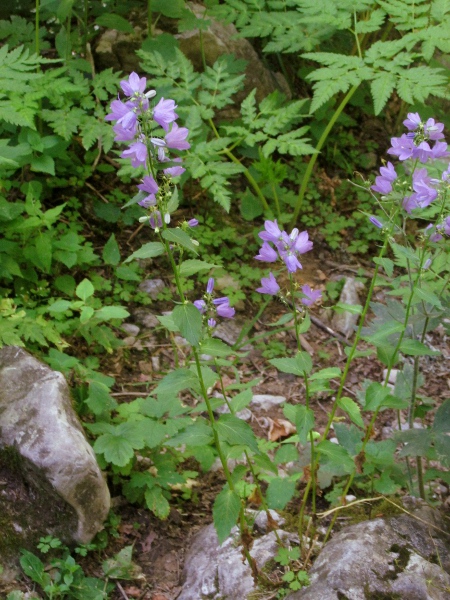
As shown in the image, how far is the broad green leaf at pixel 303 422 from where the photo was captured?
2.01 metres

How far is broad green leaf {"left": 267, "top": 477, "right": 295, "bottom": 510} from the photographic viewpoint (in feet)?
7.38

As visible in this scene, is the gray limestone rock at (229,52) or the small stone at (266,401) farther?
the gray limestone rock at (229,52)

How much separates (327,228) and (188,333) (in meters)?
2.90

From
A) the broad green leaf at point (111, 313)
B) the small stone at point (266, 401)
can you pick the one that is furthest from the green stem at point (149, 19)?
the small stone at point (266, 401)

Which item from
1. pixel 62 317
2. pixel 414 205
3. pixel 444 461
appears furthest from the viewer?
pixel 62 317

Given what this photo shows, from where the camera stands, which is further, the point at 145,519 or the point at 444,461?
the point at 145,519

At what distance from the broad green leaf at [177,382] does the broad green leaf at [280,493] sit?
595mm

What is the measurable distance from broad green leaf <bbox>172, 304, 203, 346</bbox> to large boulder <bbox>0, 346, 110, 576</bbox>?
39.7 inches

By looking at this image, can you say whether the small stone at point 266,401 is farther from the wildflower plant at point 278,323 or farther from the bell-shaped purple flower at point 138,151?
the bell-shaped purple flower at point 138,151

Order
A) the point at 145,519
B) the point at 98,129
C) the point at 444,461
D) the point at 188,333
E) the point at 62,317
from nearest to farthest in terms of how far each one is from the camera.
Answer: the point at 188,333 < the point at 444,461 < the point at 145,519 < the point at 62,317 < the point at 98,129

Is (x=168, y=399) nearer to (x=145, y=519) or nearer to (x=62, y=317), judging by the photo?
(x=145, y=519)

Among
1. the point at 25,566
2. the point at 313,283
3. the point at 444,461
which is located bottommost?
the point at 313,283

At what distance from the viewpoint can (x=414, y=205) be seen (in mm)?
2018

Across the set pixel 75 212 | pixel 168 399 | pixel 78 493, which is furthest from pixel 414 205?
pixel 75 212
